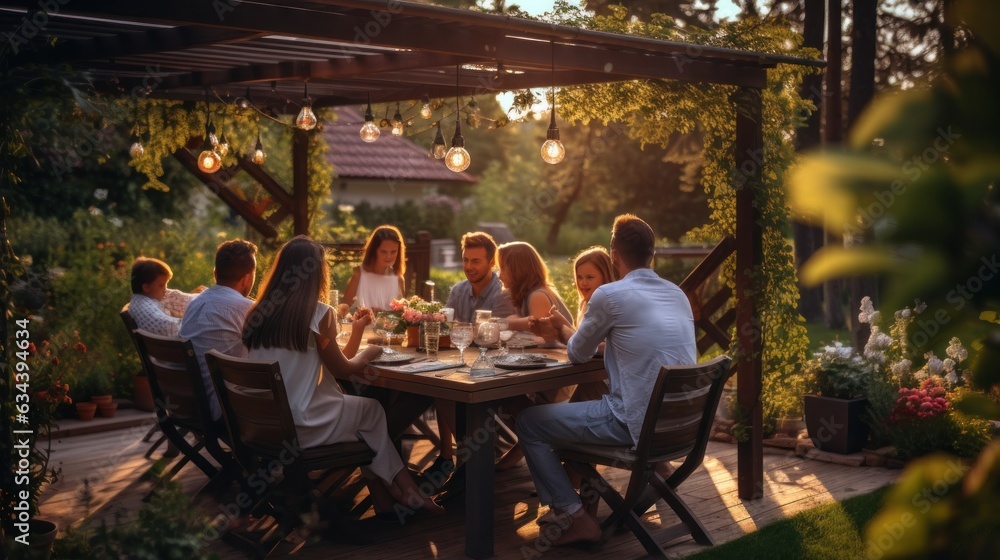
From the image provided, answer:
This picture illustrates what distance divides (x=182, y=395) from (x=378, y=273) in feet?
8.33

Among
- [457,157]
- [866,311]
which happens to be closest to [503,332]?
[457,157]

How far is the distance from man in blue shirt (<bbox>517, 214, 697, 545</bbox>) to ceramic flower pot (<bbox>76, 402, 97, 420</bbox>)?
4.06 metres

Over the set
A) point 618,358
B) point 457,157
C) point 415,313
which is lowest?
point 618,358

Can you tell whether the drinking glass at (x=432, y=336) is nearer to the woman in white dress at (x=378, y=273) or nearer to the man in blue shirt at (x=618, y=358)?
the man in blue shirt at (x=618, y=358)

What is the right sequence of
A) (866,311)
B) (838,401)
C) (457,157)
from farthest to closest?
(866,311) → (838,401) → (457,157)

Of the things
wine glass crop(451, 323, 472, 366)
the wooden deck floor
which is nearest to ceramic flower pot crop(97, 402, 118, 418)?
the wooden deck floor

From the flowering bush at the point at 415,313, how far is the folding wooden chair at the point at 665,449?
3.94 feet

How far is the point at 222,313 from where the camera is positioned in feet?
16.4

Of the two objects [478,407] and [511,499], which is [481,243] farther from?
[478,407]

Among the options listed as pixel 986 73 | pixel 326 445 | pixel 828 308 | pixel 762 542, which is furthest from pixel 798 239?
pixel 986 73

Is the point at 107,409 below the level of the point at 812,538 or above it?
above

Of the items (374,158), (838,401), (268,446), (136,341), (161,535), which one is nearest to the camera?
(161,535)

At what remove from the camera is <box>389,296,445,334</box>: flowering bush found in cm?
539

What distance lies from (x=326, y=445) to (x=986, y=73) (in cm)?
399
